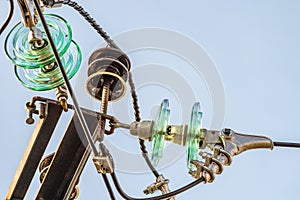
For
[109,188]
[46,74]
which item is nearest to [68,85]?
[46,74]

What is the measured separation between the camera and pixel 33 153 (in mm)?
2086

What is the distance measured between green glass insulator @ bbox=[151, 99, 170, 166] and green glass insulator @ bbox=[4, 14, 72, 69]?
0.91 ft

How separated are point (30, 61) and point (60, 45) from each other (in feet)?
0.27

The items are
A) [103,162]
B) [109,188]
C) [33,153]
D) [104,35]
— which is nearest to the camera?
[103,162]

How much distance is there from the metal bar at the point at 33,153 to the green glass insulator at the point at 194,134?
349 millimetres

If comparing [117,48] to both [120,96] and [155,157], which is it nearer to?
[120,96]

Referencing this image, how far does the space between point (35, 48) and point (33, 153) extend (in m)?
0.26

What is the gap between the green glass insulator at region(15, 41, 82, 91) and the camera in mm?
2068

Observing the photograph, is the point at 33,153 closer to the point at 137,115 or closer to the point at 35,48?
the point at 35,48

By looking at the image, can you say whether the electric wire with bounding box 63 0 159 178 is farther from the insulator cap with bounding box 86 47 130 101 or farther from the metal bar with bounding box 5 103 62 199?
the metal bar with bounding box 5 103 62 199

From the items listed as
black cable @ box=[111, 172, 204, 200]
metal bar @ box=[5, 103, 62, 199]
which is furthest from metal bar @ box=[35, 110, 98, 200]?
black cable @ box=[111, 172, 204, 200]

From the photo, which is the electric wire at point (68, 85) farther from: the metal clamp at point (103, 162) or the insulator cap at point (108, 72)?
the insulator cap at point (108, 72)

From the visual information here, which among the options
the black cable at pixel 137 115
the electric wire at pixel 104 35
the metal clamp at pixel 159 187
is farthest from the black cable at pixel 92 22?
the metal clamp at pixel 159 187

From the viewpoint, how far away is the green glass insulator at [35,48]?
2039 mm
